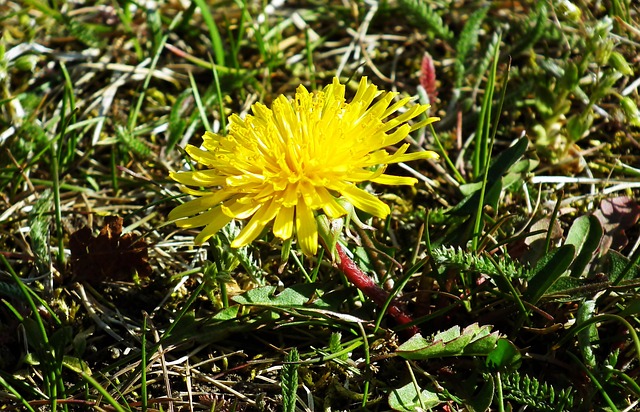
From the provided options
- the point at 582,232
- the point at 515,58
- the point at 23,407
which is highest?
the point at 515,58

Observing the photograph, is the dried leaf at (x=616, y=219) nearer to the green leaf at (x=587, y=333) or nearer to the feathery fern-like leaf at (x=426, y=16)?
the green leaf at (x=587, y=333)

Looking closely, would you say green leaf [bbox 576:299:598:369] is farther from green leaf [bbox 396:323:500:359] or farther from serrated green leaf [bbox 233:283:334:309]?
serrated green leaf [bbox 233:283:334:309]

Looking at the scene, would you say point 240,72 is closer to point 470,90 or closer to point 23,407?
point 470,90

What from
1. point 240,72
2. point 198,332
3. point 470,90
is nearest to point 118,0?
point 240,72

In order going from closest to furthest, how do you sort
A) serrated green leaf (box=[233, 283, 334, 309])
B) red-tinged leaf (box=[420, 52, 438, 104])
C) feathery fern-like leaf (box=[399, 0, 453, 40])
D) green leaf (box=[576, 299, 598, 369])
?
green leaf (box=[576, 299, 598, 369]) → serrated green leaf (box=[233, 283, 334, 309]) → red-tinged leaf (box=[420, 52, 438, 104]) → feathery fern-like leaf (box=[399, 0, 453, 40])

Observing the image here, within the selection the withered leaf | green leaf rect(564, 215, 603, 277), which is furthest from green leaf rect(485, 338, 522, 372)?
the withered leaf

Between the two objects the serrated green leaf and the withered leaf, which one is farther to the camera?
the withered leaf

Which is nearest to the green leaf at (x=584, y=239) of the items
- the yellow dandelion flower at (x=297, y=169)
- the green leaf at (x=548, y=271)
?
the green leaf at (x=548, y=271)
